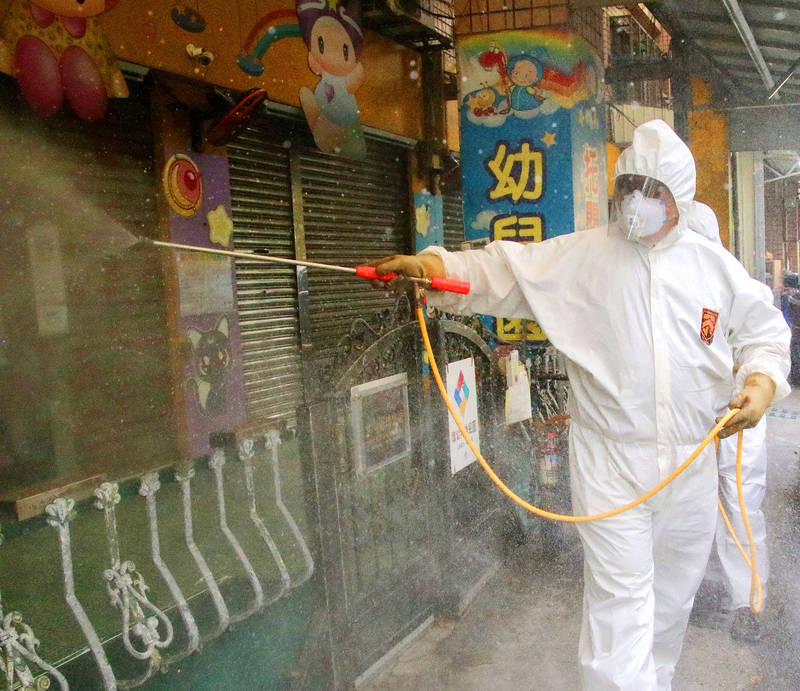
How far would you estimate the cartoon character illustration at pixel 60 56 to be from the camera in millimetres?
3340

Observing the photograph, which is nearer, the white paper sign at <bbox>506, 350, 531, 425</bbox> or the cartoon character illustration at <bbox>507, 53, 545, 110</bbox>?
the white paper sign at <bbox>506, 350, 531, 425</bbox>

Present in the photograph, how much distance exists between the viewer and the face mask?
2.77 metres

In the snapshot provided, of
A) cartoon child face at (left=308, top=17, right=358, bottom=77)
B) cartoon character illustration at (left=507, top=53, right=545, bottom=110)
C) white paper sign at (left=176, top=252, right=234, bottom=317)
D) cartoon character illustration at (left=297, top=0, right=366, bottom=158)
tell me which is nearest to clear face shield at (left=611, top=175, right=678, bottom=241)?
white paper sign at (left=176, top=252, right=234, bottom=317)

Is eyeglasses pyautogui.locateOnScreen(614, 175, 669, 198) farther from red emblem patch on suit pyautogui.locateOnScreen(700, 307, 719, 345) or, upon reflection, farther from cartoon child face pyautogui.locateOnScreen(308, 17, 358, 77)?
cartoon child face pyautogui.locateOnScreen(308, 17, 358, 77)

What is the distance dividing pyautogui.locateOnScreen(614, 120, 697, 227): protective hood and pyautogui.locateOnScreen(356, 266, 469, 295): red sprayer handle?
70 cm

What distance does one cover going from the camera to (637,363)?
2.81 meters

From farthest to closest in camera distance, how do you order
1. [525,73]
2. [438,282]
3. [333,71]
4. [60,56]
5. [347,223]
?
[347,223] < [333,71] < [525,73] < [60,56] < [438,282]

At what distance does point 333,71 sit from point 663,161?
129 inches

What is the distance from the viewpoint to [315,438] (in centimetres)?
316

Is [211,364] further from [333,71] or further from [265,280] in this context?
[333,71]

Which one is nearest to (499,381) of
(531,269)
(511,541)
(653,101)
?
(511,541)

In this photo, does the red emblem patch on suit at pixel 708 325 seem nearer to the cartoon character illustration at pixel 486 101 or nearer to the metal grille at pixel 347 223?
the metal grille at pixel 347 223

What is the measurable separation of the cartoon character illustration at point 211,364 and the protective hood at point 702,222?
8.92 ft

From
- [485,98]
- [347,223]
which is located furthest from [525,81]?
[347,223]
